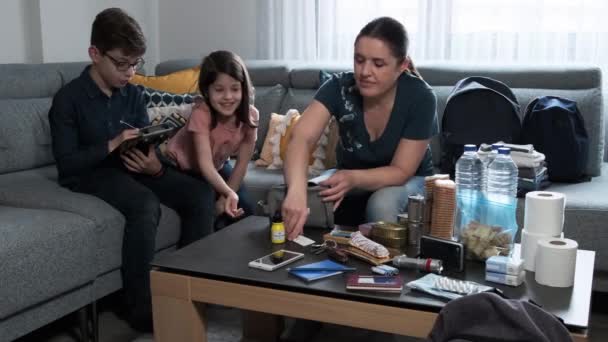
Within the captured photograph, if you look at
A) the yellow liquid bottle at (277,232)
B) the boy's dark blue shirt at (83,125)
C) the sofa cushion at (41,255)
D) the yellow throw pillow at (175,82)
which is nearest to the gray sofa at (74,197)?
the sofa cushion at (41,255)

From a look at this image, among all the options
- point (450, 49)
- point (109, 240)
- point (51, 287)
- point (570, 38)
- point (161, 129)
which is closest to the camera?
point (51, 287)

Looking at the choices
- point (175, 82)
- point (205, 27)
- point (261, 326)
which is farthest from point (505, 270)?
point (205, 27)

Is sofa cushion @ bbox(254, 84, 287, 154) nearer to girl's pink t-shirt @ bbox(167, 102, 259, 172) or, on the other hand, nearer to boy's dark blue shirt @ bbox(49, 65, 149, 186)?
girl's pink t-shirt @ bbox(167, 102, 259, 172)

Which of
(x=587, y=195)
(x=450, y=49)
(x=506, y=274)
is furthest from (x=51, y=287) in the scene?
(x=450, y=49)

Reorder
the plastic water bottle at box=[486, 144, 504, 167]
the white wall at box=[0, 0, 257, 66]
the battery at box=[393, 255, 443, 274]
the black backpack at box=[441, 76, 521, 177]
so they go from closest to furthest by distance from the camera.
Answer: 1. the battery at box=[393, 255, 443, 274]
2. the plastic water bottle at box=[486, 144, 504, 167]
3. the black backpack at box=[441, 76, 521, 177]
4. the white wall at box=[0, 0, 257, 66]

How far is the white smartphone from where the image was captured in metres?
1.50

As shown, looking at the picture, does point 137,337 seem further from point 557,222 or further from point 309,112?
point 557,222

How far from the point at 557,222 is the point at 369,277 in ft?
1.50

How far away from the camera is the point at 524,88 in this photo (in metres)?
2.73

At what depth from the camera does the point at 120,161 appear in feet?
7.65

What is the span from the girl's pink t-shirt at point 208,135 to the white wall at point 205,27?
4.39 ft

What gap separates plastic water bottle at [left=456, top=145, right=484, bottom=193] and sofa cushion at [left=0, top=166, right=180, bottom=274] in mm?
998

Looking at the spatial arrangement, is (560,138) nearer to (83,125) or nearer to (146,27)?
(83,125)

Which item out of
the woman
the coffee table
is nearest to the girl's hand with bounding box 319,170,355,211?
the woman
